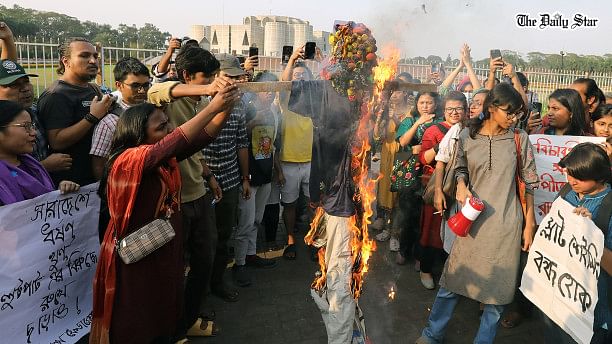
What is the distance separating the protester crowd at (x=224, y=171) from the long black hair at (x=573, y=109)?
0.01m

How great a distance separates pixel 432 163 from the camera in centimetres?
509

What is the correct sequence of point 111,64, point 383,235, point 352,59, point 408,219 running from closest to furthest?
point 352,59
point 408,219
point 383,235
point 111,64

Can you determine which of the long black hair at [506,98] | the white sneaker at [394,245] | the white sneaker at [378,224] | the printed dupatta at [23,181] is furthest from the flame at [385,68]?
the white sneaker at [378,224]

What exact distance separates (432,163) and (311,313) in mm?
2213

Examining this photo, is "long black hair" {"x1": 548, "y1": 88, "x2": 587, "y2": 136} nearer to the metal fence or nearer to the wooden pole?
the wooden pole

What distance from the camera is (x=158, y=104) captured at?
3.17 m

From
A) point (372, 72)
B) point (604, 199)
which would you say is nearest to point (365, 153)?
point (372, 72)

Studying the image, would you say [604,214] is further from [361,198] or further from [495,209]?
[361,198]

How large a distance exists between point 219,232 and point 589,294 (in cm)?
334

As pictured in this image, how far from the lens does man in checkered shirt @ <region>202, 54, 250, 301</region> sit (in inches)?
176

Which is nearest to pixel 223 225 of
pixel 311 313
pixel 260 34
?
pixel 311 313

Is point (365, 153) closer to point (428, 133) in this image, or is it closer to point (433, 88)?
point (433, 88)

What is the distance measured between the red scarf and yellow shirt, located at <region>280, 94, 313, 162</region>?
2.87 metres

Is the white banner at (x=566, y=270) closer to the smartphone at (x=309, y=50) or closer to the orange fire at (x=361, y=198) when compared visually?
the orange fire at (x=361, y=198)
